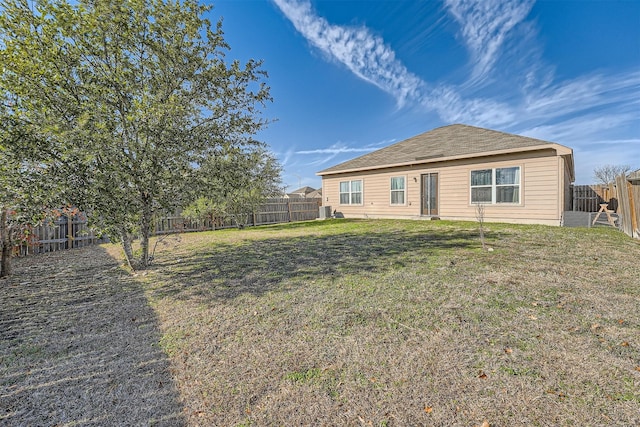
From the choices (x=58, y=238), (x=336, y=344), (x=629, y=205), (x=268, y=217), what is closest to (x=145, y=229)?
(x=336, y=344)

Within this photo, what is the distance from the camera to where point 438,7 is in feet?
34.1

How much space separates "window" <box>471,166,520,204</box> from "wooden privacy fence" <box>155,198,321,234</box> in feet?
33.3

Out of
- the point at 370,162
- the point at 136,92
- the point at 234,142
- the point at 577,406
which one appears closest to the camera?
the point at 577,406

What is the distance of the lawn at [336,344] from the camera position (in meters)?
1.89

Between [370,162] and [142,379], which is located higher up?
[370,162]

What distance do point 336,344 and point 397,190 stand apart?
1179 cm

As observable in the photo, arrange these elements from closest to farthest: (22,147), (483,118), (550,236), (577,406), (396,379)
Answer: (577,406), (396,379), (22,147), (550,236), (483,118)

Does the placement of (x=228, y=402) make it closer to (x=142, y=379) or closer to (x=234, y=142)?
(x=142, y=379)

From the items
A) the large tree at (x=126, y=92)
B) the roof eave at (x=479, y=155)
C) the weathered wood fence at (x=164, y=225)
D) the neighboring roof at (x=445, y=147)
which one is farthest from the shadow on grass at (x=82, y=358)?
the neighboring roof at (x=445, y=147)

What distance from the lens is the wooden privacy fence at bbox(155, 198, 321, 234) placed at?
12.5 metres

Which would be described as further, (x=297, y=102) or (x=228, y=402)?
(x=297, y=102)

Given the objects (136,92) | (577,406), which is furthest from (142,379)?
(136,92)

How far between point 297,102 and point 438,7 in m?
8.38

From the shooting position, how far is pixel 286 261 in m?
5.95
